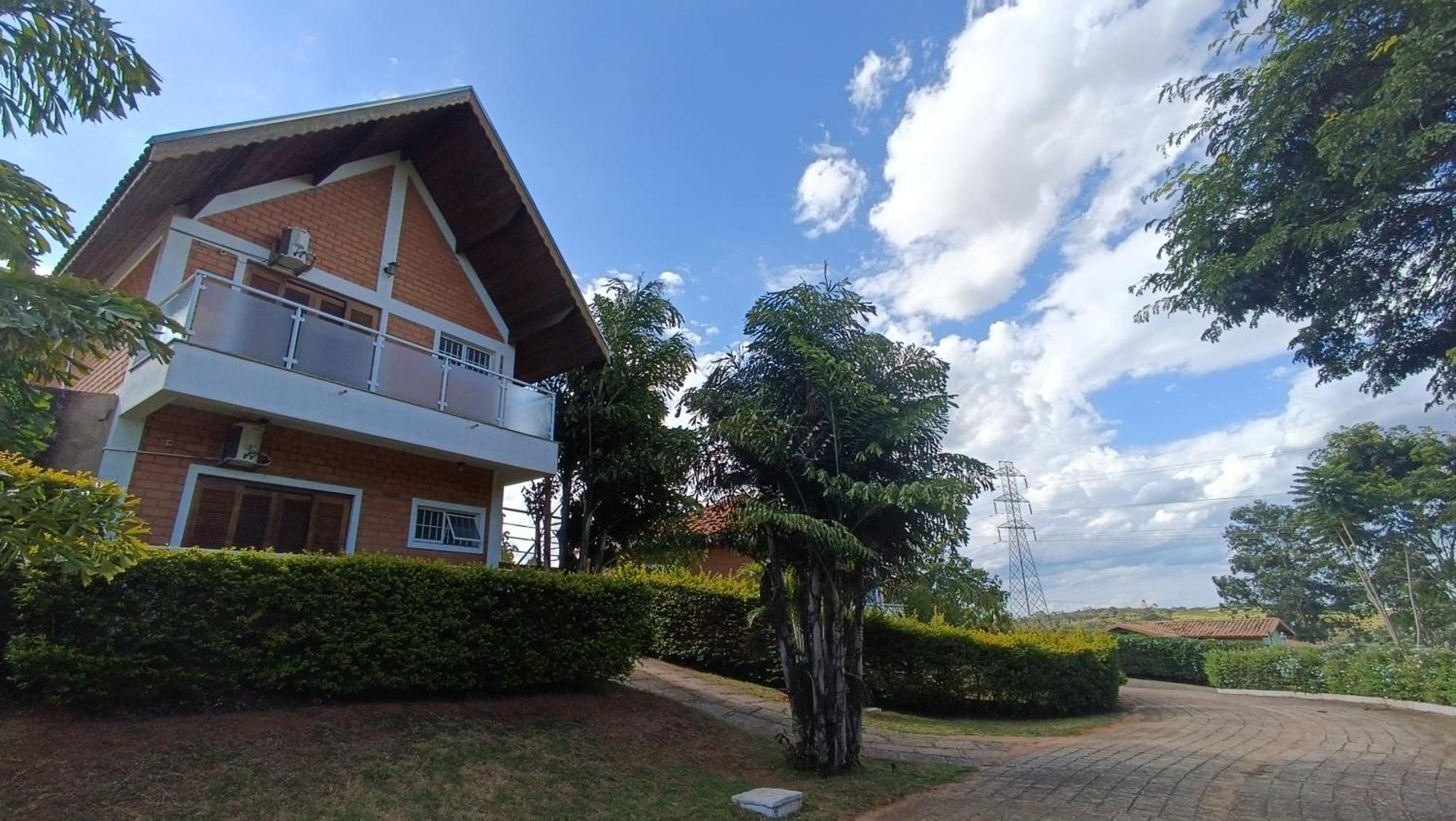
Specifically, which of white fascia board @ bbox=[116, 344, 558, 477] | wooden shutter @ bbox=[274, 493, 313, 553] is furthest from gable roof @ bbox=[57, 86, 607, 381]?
wooden shutter @ bbox=[274, 493, 313, 553]

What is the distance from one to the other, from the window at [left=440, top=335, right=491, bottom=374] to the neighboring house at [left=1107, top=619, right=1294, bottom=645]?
42708 millimetres

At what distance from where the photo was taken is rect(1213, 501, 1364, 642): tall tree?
48.4 metres

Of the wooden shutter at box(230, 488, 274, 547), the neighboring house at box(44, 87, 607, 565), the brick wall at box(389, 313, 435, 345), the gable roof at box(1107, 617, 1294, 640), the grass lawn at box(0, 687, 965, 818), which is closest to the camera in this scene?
the grass lawn at box(0, 687, 965, 818)

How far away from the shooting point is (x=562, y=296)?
42.5 feet

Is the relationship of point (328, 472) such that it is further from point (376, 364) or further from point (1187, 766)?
point (1187, 766)

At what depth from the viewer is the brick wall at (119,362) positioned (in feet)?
29.3

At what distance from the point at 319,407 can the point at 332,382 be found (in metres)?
0.41

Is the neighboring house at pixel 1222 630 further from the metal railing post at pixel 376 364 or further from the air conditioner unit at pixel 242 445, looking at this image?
the air conditioner unit at pixel 242 445

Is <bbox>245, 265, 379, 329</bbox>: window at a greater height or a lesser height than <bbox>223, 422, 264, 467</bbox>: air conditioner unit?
greater

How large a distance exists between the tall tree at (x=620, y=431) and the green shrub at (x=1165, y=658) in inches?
1107

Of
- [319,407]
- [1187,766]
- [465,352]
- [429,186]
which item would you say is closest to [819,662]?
[1187,766]

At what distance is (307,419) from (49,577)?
3419 millimetres

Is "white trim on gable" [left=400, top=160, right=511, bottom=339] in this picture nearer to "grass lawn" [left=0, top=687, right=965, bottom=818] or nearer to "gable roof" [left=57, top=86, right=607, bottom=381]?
"gable roof" [left=57, top=86, right=607, bottom=381]

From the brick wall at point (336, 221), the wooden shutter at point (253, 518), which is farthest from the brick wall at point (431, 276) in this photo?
the wooden shutter at point (253, 518)
